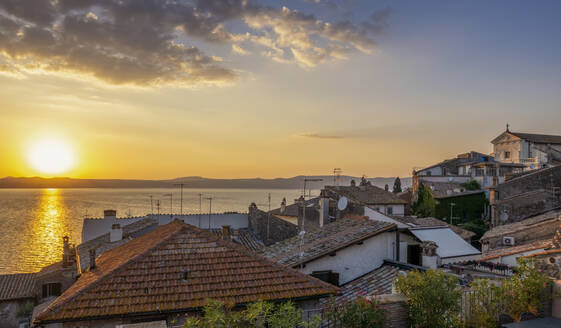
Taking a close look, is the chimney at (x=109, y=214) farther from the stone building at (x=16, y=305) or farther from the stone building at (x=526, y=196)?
the stone building at (x=526, y=196)

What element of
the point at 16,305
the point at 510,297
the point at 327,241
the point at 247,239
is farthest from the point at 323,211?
the point at 16,305

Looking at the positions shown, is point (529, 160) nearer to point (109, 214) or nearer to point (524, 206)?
point (524, 206)

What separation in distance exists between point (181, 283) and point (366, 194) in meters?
29.8

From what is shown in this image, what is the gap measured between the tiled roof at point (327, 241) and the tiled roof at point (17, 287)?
688 inches

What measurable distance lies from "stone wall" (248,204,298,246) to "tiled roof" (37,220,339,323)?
54.6ft

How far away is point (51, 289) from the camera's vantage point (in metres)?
22.5

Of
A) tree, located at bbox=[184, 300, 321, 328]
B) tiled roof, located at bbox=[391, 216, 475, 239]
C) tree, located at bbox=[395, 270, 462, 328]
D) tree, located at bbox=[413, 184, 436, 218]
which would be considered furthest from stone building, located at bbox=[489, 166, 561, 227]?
tree, located at bbox=[184, 300, 321, 328]

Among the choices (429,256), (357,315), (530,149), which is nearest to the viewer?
(357,315)

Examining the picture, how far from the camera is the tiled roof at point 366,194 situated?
33.9 metres

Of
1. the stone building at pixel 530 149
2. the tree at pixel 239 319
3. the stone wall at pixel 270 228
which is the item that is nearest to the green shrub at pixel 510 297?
the tree at pixel 239 319

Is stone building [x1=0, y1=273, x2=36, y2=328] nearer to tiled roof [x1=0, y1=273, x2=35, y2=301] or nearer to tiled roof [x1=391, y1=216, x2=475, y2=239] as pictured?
tiled roof [x1=0, y1=273, x2=35, y2=301]

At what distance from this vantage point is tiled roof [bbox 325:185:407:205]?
33.9 metres

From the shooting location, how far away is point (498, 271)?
623 inches

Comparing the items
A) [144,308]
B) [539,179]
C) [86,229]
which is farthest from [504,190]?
[86,229]
